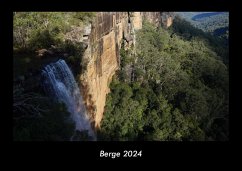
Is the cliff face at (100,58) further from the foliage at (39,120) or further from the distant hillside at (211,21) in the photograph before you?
the distant hillside at (211,21)

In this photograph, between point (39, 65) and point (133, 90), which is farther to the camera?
point (133, 90)

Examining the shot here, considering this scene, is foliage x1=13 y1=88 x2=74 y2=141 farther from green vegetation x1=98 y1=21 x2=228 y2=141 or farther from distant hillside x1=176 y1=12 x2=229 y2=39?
distant hillside x1=176 y1=12 x2=229 y2=39

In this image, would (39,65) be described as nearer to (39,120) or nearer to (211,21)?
(39,120)

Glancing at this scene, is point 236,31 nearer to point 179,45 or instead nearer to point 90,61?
point 90,61

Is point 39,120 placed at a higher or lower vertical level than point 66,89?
lower

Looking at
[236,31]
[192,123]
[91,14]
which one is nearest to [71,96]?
[91,14]

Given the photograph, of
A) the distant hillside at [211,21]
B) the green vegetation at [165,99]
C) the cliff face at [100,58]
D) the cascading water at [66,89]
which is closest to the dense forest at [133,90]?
the green vegetation at [165,99]

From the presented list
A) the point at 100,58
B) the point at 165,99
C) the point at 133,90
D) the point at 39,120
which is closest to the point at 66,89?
the point at 39,120
